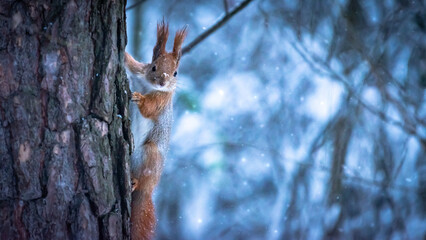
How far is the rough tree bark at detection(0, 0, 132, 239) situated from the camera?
1010 millimetres

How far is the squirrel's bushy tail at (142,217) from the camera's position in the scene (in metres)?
1.32

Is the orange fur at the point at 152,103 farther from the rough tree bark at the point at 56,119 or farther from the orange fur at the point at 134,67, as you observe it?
the rough tree bark at the point at 56,119

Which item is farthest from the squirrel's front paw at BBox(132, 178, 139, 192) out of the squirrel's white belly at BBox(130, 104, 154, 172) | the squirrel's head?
the squirrel's head

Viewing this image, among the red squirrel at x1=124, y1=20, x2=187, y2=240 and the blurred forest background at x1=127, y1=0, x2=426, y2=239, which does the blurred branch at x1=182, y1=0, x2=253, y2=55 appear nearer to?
the blurred forest background at x1=127, y1=0, x2=426, y2=239

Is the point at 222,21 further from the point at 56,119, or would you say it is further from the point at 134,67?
the point at 56,119

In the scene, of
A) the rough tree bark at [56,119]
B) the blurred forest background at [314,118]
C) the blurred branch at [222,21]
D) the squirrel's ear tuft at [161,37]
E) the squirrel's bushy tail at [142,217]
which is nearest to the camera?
the rough tree bark at [56,119]

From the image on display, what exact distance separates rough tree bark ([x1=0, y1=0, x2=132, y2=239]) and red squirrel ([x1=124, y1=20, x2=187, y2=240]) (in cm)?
27

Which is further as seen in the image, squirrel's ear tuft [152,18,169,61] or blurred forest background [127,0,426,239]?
blurred forest background [127,0,426,239]

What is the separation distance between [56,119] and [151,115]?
0.51 metres

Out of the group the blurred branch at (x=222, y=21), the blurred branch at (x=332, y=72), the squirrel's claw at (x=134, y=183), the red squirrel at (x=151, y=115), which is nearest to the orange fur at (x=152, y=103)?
the red squirrel at (x=151, y=115)

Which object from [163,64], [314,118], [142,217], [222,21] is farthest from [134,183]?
[314,118]

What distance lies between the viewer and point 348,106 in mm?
2844

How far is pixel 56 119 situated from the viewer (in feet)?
3.41

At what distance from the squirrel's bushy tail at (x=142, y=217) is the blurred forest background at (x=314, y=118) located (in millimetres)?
1385
